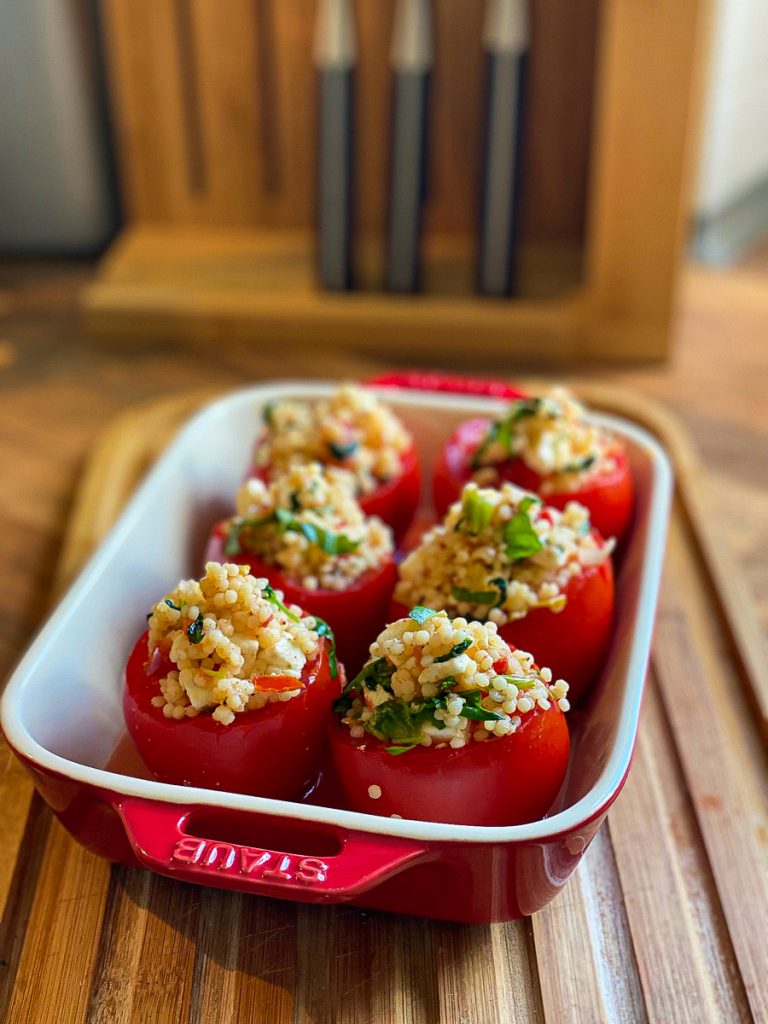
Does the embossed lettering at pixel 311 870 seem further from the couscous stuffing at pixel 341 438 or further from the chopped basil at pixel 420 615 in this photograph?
the couscous stuffing at pixel 341 438

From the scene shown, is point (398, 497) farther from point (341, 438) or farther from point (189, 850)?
point (189, 850)

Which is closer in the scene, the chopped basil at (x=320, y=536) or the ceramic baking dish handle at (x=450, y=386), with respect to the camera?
the chopped basil at (x=320, y=536)

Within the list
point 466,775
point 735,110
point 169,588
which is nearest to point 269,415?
point 169,588

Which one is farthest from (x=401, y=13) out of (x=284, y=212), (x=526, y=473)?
(x=526, y=473)

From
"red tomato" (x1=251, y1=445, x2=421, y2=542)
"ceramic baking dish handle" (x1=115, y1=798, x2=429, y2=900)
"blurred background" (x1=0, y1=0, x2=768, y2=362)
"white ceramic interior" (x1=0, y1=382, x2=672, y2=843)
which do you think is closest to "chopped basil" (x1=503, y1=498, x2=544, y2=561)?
"white ceramic interior" (x1=0, y1=382, x2=672, y2=843)

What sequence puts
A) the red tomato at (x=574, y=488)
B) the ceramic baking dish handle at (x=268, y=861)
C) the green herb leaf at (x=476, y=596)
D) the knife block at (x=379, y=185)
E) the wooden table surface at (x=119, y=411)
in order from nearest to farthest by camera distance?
the ceramic baking dish handle at (x=268, y=861)
the wooden table surface at (x=119, y=411)
the green herb leaf at (x=476, y=596)
the red tomato at (x=574, y=488)
the knife block at (x=379, y=185)

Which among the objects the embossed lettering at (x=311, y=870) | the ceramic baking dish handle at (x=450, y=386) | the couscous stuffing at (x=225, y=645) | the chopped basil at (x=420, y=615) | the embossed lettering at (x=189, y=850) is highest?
the chopped basil at (x=420, y=615)

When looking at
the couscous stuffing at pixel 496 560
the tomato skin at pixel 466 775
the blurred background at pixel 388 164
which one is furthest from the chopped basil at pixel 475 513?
the blurred background at pixel 388 164

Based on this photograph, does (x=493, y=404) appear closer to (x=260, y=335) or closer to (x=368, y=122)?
(x=260, y=335)
